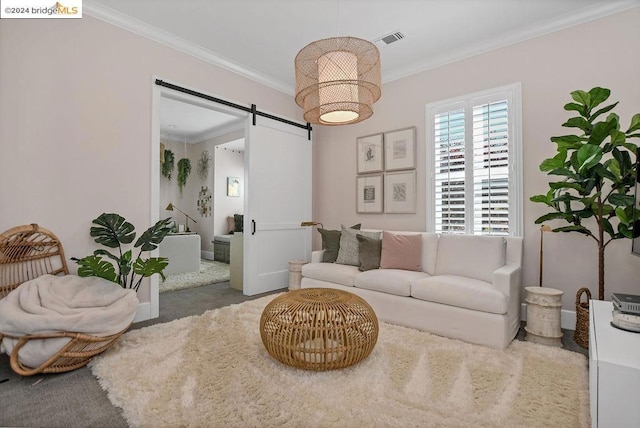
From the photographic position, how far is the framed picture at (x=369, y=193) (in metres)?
A: 4.29

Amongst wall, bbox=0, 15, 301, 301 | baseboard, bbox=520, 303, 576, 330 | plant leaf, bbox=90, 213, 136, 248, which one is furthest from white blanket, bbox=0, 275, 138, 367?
baseboard, bbox=520, 303, 576, 330

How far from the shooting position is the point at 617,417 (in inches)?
48.1

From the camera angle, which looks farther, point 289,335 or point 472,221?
point 472,221

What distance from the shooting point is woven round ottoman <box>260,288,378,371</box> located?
199cm

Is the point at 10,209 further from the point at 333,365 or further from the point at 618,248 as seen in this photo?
the point at 618,248

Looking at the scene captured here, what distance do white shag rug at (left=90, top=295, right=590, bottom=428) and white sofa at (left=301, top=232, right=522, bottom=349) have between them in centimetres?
16

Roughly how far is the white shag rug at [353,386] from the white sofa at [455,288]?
0.52 ft

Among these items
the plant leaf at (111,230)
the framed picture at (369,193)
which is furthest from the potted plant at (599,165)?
the plant leaf at (111,230)

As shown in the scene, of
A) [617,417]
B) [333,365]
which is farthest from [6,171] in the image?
[617,417]

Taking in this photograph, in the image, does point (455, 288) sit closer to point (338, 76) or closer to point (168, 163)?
point (338, 76)

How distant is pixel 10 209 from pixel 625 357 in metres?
3.89

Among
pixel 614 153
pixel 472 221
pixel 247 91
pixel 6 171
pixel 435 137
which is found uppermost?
pixel 247 91

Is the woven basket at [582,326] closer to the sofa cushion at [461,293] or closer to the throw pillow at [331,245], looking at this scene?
the sofa cushion at [461,293]

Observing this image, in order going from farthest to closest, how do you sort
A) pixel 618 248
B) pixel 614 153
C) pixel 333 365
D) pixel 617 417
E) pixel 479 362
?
pixel 618 248, pixel 614 153, pixel 479 362, pixel 333 365, pixel 617 417
